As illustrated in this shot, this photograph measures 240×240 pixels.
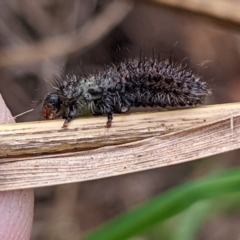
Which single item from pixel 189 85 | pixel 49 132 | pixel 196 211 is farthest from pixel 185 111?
pixel 196 211

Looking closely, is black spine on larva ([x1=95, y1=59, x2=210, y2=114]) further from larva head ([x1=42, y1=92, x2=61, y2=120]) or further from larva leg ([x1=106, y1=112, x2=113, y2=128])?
larva head ([x1=42, y1=92, x2=61, y2=120])

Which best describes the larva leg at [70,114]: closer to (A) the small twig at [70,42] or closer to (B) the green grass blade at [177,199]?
(B) the green grass blade at [177,199]

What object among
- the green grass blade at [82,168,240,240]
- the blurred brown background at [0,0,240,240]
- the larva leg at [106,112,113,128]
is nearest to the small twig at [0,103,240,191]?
the larva leg at [106,112,113,128]

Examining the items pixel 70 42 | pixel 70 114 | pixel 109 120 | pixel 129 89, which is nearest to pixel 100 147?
pixel 109 120

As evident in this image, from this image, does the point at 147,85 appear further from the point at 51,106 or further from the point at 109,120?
the point at 51,106

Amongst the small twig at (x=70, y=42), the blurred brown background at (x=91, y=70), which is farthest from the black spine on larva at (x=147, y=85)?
the small twig at (x=70, y=42)

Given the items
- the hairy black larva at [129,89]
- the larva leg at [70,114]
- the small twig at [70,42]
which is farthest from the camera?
the small twig at [70,42]
